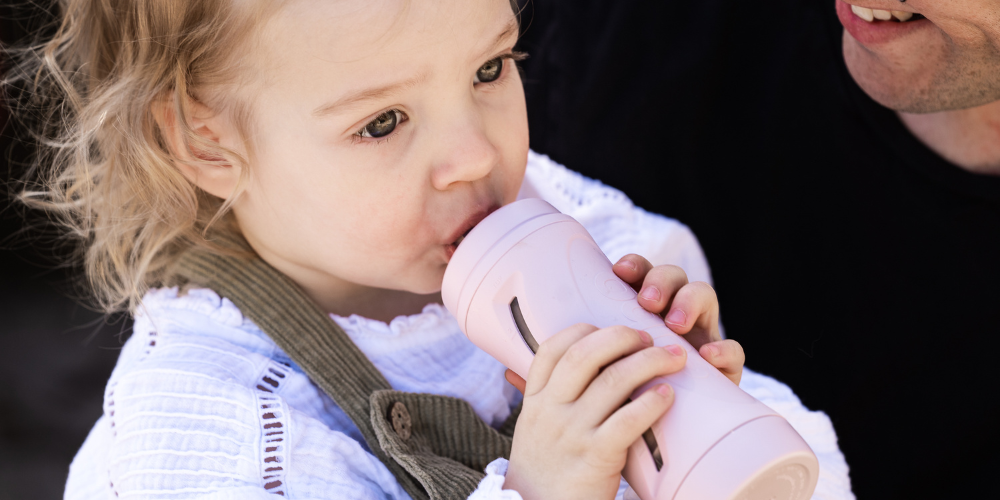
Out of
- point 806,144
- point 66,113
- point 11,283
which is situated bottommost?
point 11,283

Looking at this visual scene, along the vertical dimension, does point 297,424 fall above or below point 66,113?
below

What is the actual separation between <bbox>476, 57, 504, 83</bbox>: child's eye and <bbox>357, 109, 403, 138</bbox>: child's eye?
0.15 metres

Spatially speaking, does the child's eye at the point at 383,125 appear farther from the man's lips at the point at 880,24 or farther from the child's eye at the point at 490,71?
the man's lips at the point at 880,24

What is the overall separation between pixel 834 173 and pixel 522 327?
833 mm

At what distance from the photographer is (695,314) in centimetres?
90

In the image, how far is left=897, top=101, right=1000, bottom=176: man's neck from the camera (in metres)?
1.24

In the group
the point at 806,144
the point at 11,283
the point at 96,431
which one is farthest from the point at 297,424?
the point at 11,283

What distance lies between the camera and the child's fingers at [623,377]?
2.43ft

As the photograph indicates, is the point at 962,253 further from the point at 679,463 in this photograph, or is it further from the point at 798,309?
the point at 679,463

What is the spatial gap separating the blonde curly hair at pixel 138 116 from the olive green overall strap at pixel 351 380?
0.07m

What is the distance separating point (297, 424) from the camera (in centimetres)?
97

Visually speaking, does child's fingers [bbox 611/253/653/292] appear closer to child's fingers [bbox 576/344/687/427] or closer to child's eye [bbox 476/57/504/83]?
child's fingers [bbox 576/344/687/427]

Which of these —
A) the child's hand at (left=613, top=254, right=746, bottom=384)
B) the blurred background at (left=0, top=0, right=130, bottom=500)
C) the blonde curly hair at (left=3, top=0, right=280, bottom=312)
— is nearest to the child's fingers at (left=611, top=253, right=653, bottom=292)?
the child's hand at (left=613, top=254, right=746, bottom=384)

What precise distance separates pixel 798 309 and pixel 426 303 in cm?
71
